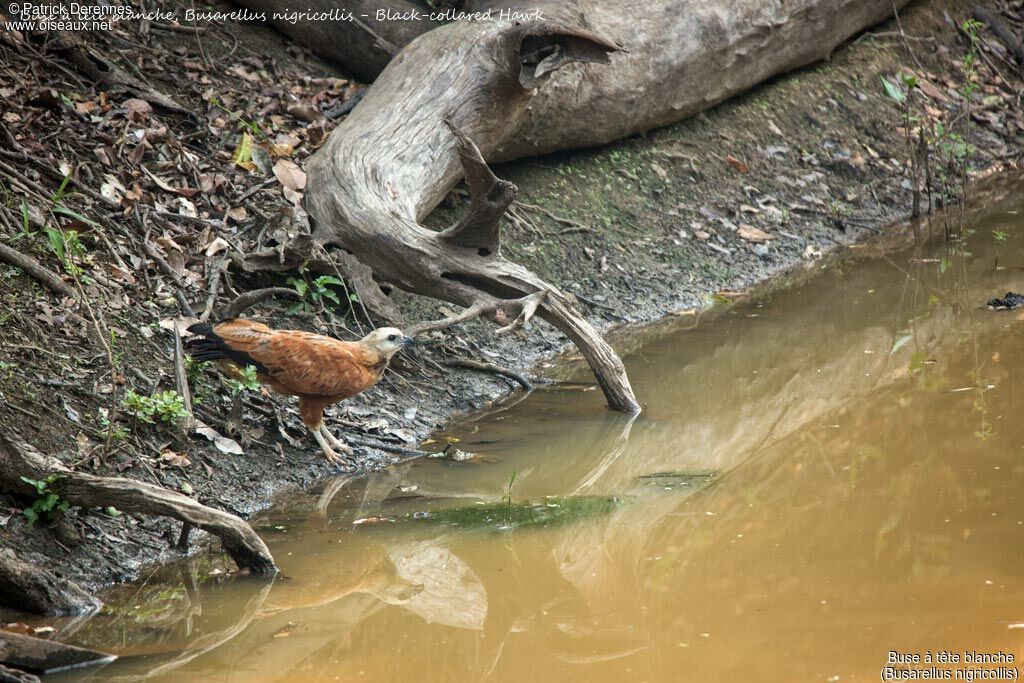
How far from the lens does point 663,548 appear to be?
4156 mm

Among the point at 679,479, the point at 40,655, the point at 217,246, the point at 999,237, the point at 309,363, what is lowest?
the point at 40,655

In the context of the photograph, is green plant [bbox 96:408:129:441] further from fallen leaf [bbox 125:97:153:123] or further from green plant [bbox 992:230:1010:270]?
green plant [bbox 992:230:1010:270]

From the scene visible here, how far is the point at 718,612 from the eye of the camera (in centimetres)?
362

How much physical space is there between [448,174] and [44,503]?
3.63m

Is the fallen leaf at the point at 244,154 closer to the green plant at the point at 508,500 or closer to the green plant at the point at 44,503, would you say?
the green plant at the point at 508,500

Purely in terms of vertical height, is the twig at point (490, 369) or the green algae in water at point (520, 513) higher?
the twig at point (490, 369)

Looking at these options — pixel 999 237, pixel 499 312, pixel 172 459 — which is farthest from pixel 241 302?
pixel 999 237

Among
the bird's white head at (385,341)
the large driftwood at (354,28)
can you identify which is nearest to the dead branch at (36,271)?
the bird's white head at (385,341)

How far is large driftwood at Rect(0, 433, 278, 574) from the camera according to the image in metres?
3.84

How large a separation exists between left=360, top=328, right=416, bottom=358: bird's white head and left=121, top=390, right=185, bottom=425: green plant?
94cm

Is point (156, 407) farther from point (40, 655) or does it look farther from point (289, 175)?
point (289, 175)

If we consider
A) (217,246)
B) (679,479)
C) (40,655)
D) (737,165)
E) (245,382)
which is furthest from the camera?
(737,165)

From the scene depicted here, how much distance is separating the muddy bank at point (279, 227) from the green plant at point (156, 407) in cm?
6

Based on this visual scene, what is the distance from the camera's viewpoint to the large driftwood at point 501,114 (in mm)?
5703
